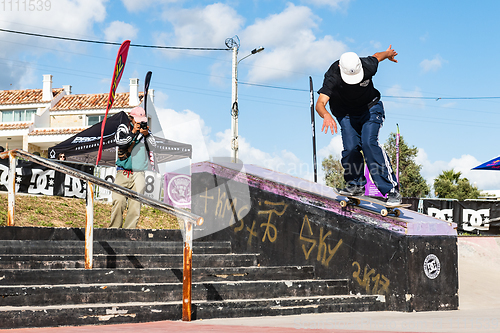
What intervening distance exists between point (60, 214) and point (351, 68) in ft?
34.5

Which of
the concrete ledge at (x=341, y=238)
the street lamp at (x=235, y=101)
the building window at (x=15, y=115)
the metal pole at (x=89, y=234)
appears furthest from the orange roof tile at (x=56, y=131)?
the metal pole at (x=89, y=234)

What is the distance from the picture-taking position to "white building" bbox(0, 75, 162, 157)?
3956 centimetres

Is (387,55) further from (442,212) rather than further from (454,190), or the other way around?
(454,190)

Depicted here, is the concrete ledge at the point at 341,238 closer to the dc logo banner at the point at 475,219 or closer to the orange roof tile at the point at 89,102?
the dc logo banner at the point at 475,219

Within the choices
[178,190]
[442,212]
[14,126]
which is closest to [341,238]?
[178,190]

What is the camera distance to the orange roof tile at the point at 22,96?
144 feet

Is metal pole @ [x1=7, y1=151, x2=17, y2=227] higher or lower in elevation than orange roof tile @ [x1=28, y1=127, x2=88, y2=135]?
lower

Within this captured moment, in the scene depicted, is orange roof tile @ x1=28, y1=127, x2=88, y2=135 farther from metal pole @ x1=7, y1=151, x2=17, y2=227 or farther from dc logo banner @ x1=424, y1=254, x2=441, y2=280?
dc logo banner @ x1=424, y1=254, x2=441, y2=280

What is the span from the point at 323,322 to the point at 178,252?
230cm

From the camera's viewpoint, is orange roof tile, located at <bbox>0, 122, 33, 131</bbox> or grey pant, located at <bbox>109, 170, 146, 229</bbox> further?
orange roof tile, located at <bbox>0, 122, 33, 131</bbox>

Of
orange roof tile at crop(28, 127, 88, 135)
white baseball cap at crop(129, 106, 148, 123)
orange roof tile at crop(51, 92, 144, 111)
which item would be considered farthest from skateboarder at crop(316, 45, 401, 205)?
orange roof tile at crop(51, 92, 144, 111)

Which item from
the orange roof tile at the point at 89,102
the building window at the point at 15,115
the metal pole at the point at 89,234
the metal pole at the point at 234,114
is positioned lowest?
the metal pole at the point at 89,234

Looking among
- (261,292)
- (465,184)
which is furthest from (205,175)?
(465,184)

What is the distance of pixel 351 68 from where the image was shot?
15.9 feet
